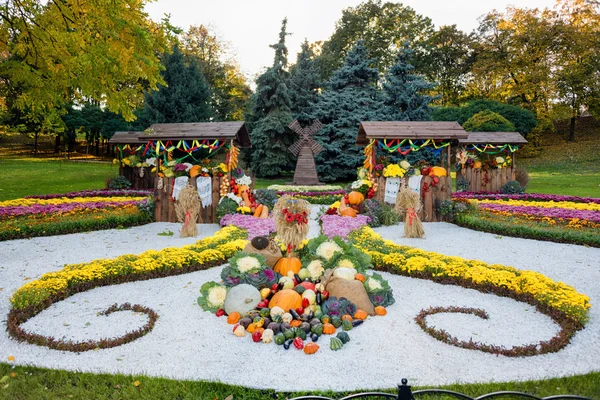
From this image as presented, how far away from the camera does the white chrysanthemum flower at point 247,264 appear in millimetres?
5598

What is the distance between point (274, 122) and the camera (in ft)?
96.5

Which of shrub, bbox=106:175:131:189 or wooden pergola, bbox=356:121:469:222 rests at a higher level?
wooden pergola, bbox=356:121:469:222

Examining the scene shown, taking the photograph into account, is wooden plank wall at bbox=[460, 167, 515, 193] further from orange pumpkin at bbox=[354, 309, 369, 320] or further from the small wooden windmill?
orange pumpkin at bbox=[354, 309, 369, 320]

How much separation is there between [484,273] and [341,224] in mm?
4989

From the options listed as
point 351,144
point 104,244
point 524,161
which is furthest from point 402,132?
point 524,161

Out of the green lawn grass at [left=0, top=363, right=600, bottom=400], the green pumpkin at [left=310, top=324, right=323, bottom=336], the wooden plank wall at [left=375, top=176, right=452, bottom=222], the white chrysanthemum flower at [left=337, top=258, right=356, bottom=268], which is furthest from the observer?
the wooden plank wall at [left=375, top=176, right=452, bottom=222]

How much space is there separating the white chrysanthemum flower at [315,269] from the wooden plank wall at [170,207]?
7468mm

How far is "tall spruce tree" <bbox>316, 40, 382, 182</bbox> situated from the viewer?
2802 centimetres

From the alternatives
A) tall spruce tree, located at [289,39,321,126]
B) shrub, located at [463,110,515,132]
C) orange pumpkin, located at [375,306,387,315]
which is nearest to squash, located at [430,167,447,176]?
orange pumpkin, located at [375,306,387,315]

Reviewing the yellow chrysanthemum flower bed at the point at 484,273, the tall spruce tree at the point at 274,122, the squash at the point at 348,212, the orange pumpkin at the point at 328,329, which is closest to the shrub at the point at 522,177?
the squash at the point at 348,212

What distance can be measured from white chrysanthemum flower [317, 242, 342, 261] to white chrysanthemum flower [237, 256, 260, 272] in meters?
0.92

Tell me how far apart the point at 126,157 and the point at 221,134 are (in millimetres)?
12154

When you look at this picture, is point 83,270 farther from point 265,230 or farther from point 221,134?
point 221,134

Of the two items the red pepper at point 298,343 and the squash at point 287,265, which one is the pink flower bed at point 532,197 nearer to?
the squash at point 287,265
